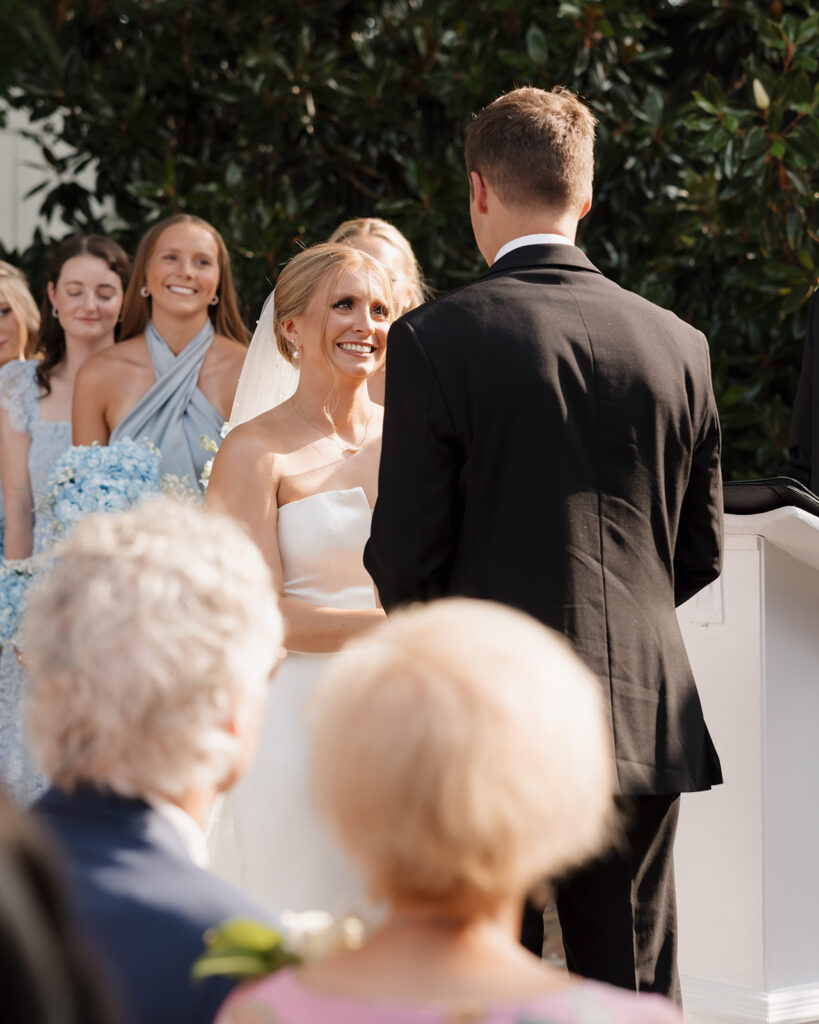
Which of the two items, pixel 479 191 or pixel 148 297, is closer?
pixel 479 191

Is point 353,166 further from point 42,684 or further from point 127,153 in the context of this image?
point 42,684

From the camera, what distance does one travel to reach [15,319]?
561 centimetres

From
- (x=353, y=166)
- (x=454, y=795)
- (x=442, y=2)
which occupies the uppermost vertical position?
(x=442, y=2)

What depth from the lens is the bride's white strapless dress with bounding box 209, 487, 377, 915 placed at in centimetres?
321

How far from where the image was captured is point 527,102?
8.48 feet

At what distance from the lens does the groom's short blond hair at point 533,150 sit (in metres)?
2.55

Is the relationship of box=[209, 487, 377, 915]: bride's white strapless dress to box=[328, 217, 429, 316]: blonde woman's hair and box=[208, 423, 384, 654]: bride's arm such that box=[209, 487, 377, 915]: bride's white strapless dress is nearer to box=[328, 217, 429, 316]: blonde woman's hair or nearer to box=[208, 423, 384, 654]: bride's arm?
box=[208, 423, 384, 654]: bride's arm

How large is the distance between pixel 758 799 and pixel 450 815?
2.29 m

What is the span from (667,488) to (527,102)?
780mm

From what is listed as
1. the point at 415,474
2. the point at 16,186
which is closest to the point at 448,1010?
the point at 415,474

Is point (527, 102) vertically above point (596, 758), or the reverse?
point (527, 102)

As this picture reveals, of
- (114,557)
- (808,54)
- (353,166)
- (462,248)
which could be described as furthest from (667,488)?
(353,166)

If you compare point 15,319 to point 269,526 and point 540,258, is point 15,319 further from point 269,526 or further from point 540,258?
point 540,258

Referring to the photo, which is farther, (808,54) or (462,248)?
(462,248)
